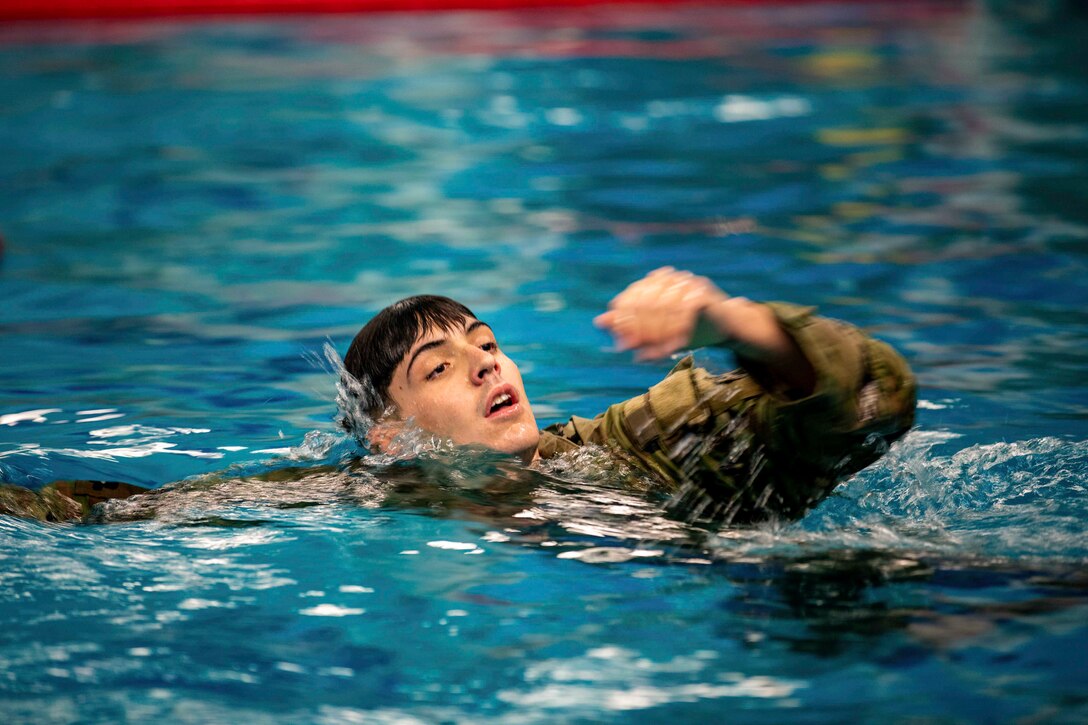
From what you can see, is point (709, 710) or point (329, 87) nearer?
point (709, 710)

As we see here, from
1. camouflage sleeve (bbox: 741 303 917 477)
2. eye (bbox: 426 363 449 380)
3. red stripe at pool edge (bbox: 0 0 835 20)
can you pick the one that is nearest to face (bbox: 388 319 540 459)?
eye (bbox: 426 363 449 380)

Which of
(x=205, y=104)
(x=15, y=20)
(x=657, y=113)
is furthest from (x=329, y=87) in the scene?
(x=15, y=20)

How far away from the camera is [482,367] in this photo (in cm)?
346

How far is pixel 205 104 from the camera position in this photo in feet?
34.4

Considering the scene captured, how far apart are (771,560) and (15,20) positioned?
13.9m

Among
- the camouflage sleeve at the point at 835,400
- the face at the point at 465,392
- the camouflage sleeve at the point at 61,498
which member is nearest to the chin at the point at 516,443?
the face at the point at 465,392

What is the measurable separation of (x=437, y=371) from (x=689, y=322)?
3.20ft

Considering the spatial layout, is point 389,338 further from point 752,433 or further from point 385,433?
point 752,433

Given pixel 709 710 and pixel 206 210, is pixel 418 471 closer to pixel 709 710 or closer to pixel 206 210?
pixel 709 710

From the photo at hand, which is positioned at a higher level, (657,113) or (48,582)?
(657,113)

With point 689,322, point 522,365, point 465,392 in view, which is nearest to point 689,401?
point 465,392

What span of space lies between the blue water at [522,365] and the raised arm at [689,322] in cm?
52

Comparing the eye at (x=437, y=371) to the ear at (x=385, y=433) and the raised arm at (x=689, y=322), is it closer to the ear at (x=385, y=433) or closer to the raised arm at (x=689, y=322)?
the ear at (x=385, y=433)

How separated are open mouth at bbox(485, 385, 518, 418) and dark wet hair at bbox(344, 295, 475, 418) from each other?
0.25m
